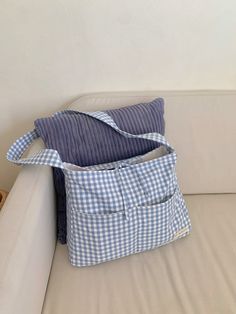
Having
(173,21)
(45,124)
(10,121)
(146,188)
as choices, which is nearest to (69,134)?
(45,124)

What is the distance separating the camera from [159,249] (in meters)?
1.10

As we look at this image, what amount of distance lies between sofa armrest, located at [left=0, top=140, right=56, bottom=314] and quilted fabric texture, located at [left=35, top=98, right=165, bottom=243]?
5 cm

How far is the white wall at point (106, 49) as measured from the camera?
118cm

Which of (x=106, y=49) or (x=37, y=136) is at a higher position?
(x=106, y=49)

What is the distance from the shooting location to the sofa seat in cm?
91

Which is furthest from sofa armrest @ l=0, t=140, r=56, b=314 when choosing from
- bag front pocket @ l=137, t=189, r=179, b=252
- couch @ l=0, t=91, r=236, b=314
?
bag front pocket @ l=137, t=189, r=179, b=252

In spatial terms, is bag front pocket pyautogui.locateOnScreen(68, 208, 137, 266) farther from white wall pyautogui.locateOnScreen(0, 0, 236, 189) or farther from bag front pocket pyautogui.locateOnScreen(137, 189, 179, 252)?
white wall pyautogui.locateOnScreen(0, 0, 236, 189)

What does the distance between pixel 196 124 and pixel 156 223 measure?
421 millimetres

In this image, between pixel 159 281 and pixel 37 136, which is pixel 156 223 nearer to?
pixel 159 281

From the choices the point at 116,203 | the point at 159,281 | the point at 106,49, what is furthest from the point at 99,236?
the point at 106,49

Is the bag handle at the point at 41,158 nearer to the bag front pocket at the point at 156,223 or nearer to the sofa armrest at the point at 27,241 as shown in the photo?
the sofa armrest at the point at 27,241

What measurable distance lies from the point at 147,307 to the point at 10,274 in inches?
15.8

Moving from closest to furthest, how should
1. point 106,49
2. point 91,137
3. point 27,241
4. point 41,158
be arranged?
point 27,241, point 41,158, point 91,137, point 106,49

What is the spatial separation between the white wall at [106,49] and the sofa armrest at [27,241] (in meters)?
0.32
